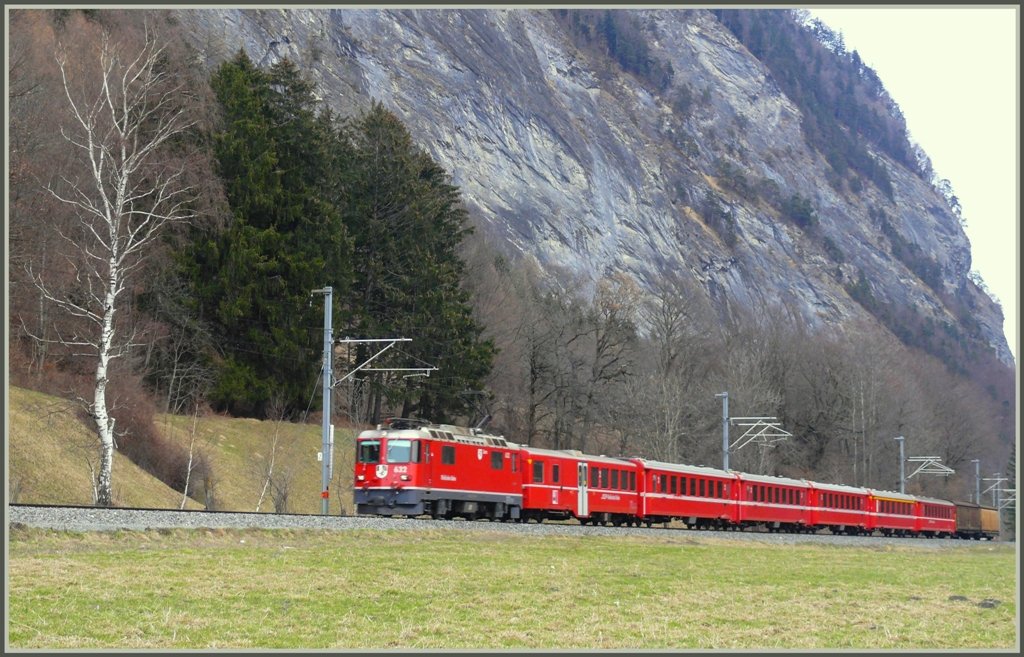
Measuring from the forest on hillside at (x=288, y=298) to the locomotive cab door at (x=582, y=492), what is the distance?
577 inches

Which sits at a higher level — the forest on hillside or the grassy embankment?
the forest on hillside

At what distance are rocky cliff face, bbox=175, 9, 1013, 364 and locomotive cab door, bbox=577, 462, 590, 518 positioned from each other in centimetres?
3823

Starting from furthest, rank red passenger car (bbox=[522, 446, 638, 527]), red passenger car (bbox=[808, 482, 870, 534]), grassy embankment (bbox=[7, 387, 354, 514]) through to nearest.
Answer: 1. red passenger car (bbox=[808, 482, 870, 534])
2. red passenger car (bbox=[522, 446, 638, 527])
3. grassy embankment (bbox=[7, 387, 354, 514])

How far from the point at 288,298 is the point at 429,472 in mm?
21520

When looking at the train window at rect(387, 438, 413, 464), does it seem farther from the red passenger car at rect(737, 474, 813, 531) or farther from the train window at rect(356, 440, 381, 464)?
the red passenger car at rect(737, 474, 813, 531)

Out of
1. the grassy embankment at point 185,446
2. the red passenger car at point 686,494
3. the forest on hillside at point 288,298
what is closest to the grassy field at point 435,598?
the forest on hillside at point 288,298

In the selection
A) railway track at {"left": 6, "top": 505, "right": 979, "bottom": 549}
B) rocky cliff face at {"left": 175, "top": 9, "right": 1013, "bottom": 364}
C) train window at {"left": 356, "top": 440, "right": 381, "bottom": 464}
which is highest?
rocky cliff face at {"left": 175, "top": 9, "right": 1013, "bottom": 364}

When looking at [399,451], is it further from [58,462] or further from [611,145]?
[611,145]

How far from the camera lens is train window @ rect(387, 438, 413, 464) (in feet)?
109

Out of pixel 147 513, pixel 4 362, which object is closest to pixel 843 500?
pixel 147 513

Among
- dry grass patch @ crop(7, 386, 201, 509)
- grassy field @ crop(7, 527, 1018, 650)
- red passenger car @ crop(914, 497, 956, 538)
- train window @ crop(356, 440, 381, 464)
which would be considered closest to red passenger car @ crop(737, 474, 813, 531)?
red passenger car @ crop(914, 497, 956, 538)

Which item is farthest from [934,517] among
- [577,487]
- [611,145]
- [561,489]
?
[611,145]

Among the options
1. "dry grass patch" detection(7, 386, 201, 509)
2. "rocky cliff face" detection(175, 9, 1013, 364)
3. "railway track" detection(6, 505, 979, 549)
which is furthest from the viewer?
"rocky cliff face" detection(175, 9, 1013, 364)

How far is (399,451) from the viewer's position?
110 feet
